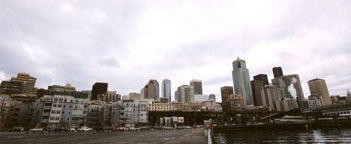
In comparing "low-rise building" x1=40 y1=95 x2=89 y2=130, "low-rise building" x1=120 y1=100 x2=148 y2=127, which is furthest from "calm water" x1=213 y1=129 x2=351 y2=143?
"low-rise building" x1=40 y1=95 x2=89 y2=130

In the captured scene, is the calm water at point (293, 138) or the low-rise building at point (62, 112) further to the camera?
the low-rise building at point (62, 112)

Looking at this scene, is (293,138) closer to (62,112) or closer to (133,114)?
(133,114)

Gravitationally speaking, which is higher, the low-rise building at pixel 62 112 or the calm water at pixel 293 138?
the low-rise building at pixel 62 112

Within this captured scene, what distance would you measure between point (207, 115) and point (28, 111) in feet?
368

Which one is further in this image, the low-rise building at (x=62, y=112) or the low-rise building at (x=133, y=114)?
the low-rise building at (x=133, y=114)

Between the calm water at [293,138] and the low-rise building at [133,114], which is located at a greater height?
the low-rise building at [133,114]

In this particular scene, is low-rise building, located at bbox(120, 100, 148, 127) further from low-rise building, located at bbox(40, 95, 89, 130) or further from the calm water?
the calm water

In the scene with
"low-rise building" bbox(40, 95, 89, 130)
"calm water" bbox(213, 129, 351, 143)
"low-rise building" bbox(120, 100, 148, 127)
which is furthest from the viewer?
"low-rise building" bbox(120, 100, 148, 127)

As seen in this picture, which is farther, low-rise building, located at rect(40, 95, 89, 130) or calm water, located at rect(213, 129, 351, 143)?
low-rise building, located at rect(40, 95, 89, 130)

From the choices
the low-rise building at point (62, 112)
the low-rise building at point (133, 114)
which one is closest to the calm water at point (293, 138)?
the low-rise building at point (133, 114)

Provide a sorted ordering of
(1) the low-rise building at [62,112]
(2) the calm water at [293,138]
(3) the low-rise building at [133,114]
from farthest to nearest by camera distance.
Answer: (3) the low-rise building at [133,114] → (1) the low-rise building at [62,112] → (2) the calm water at [293,138]

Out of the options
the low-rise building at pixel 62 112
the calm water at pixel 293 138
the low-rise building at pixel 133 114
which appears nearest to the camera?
the calm water at pixel 293 138

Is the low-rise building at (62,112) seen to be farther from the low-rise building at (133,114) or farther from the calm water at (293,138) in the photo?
the calm water at (293,138)

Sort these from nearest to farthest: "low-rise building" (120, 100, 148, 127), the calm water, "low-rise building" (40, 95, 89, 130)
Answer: the calm water
"low-rise building" (40, 95, 89, 130)
"low-rise building" (120, 100, 148, 127)
